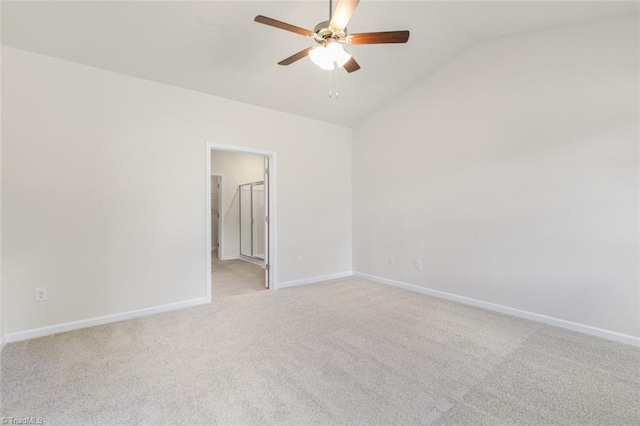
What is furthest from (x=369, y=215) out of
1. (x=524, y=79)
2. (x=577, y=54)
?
(x=577, y=54)

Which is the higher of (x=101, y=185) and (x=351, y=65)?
(x=351, y=65)

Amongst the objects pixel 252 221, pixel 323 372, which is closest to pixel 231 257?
pixel 252 221

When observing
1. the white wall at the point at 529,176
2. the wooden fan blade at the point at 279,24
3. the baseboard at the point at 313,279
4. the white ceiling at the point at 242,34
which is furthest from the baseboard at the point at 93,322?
the wooden fan blade at the point at 279,24

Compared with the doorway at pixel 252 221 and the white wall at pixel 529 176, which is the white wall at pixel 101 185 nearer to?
the white wall at pixel 529 176

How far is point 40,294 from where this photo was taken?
9.23ft

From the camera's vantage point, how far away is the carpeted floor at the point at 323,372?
1770 mm

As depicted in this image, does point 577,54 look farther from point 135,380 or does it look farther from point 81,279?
point 81,279

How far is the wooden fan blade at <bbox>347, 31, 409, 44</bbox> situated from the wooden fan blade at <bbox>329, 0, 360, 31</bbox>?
128 millimetres

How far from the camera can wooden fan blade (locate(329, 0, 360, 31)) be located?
6.18ft

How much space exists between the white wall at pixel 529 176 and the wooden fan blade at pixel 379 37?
76.9 inches

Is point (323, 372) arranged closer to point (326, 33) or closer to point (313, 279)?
point (326, 33)

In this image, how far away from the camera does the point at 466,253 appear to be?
3.77 meters

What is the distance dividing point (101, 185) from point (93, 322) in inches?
55.5

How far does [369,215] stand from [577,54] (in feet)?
10.3
